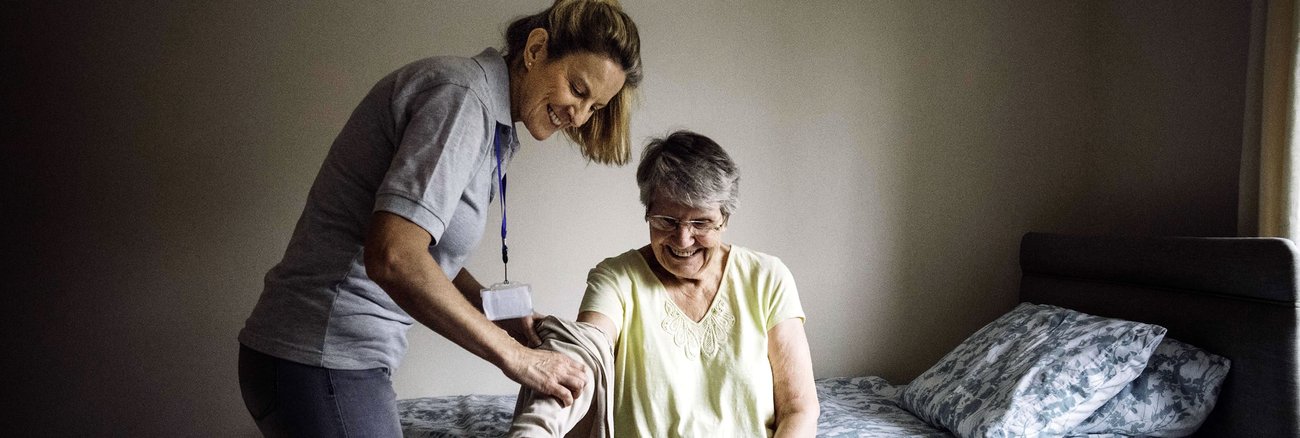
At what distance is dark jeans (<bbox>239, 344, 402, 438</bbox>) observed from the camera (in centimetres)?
124

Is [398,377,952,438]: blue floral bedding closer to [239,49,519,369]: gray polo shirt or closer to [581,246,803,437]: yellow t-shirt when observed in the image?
[581,246,803,437]: yellow t-shirt

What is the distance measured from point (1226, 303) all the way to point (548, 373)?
1651mm

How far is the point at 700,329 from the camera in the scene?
1684 mm

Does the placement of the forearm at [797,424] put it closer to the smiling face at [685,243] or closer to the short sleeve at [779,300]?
the short sleeve at [779,300]

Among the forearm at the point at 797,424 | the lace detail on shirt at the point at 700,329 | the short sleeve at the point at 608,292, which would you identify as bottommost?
the forearm at the point at 797,424

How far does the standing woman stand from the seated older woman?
339 millimetres

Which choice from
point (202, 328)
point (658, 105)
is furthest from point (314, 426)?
point (658, 105)

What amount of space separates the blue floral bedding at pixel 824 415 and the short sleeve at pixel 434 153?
103 centimetres

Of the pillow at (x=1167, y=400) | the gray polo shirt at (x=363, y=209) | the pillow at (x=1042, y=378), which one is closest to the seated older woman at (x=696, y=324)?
the gray polo shirt at (x=363, y=209)

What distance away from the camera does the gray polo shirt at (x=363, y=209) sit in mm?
1228

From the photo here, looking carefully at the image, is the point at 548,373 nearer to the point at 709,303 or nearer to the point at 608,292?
the point at 608,292

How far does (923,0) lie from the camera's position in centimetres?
282

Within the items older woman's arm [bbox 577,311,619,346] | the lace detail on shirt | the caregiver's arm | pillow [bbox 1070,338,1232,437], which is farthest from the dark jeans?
pillow [bbox 1070,338,1232,437]

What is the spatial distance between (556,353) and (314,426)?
1.20ft
